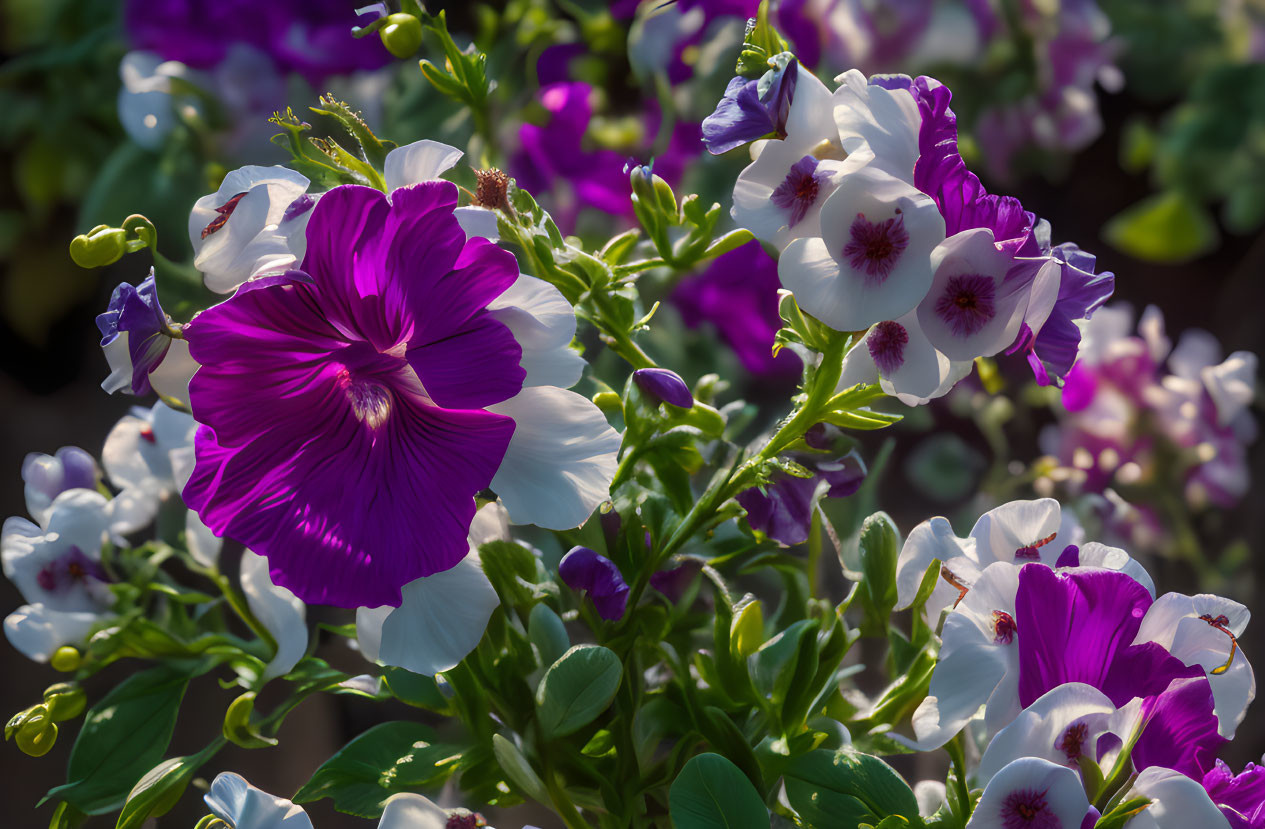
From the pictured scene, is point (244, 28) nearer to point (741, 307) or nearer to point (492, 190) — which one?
point (741, 307)

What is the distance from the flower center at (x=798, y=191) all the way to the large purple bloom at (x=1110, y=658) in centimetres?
10

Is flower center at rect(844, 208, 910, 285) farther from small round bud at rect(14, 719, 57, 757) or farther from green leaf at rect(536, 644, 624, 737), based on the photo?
small round bud at rect(14, 719, 57, 757)

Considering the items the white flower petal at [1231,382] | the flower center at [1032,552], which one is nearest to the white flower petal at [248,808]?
the flower center at [1032,552]

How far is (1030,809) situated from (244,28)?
73 centimetres

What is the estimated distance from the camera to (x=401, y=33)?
0.27 m

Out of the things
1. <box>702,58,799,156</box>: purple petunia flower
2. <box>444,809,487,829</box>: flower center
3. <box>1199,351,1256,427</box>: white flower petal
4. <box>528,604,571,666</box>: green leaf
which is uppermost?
<box>702,58,799,156</box>: purple petunia flower

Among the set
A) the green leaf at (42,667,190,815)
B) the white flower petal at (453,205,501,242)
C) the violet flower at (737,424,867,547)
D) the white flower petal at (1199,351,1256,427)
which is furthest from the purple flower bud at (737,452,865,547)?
the white flower petal at (1199,351,1256,427)

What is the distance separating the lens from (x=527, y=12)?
0.58 meters

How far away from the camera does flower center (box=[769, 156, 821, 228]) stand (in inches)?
9.7

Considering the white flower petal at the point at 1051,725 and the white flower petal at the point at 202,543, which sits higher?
the white flower petal at the point at 1051,725

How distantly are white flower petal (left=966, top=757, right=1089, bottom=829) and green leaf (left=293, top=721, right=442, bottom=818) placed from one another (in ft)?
0.48

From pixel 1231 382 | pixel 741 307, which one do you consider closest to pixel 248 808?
pixel 741 307

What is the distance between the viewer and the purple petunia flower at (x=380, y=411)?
0.23 metres

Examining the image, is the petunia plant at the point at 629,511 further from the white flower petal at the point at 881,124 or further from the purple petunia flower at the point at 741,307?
the purple petunia flower at the point at 741,307
